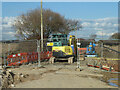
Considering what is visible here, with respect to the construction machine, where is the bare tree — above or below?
above

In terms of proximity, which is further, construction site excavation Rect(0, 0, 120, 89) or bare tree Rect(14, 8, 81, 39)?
bare tree Rect(14, 8, 81, 39)

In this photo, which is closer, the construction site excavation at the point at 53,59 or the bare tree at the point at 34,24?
the construction site excavation at the point at 53,59

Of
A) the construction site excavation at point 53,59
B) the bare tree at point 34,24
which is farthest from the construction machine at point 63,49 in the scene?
the bare tree at point 34,24

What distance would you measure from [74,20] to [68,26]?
98.3 inches

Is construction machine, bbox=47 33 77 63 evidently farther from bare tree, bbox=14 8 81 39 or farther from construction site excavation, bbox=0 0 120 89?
bare tree, bbox=14 8 81 39

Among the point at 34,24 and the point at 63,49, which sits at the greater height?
the point at 34,24

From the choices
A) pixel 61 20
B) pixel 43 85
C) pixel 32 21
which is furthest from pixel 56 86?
pixel 61 20

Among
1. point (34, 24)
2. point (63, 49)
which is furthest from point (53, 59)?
point (34, 24)

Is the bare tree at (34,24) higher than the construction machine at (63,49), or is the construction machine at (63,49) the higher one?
the bare tree at (34,24)

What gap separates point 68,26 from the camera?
148 feet

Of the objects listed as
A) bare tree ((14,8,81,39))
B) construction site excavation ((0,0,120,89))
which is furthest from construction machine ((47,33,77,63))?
bare tree ((14,8,81,39))

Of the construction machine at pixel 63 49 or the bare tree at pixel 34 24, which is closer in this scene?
the construction machine at pixel 63 49

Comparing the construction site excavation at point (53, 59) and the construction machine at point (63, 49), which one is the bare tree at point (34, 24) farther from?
the construction machine at point (63, 49)

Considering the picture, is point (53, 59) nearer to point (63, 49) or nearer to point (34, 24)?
point (63, 49)
